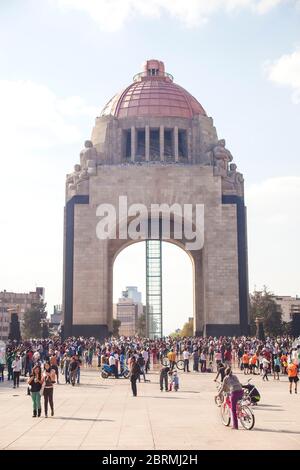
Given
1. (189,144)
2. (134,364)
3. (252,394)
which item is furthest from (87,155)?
(252,394)

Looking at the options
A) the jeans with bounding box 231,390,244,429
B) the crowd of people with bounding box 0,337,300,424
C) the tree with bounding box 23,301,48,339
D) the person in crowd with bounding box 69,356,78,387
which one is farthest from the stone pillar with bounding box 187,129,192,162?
the jeans with bounding box 231,390,244,429

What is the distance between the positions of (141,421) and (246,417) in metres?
2.44

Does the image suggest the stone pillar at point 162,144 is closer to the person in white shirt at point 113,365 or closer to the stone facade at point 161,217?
the stone facade at point 161,217

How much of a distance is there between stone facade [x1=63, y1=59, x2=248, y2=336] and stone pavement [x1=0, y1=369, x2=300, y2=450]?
79.9 ft

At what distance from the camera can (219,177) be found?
157ft

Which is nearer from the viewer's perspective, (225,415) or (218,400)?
(225,415)

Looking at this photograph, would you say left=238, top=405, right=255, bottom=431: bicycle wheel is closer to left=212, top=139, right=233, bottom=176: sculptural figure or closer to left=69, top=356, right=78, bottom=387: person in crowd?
left=69, top=356, right=78, bottom=387: person in crowd

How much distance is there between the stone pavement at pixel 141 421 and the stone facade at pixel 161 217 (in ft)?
79.9

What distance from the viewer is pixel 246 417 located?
12023 mm

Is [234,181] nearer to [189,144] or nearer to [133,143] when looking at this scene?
[189,144]

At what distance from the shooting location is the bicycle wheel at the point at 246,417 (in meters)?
11.9

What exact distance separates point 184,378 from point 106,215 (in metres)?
23.2
